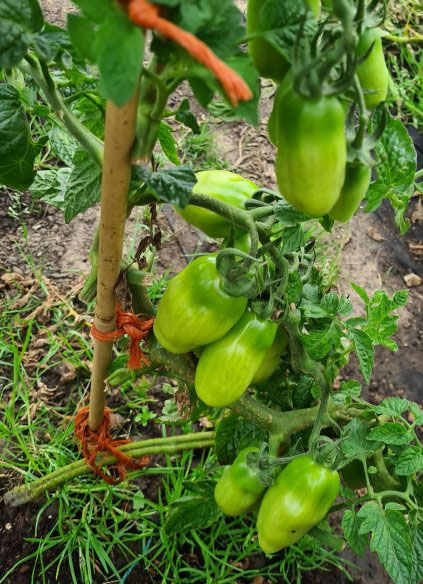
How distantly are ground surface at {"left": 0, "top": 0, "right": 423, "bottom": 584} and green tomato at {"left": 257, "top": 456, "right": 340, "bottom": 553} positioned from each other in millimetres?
693

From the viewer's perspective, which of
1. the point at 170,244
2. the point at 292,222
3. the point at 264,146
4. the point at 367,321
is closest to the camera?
the point at 292,222

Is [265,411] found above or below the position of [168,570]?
above

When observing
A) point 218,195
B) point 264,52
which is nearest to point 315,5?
point 264,52

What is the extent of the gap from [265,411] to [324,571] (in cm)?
68

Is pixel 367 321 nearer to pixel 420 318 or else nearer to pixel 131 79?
pixel 131 79

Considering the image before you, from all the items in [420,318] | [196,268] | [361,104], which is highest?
[361,104]

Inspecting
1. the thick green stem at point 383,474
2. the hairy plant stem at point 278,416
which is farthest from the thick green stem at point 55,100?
the thick green stem at point 383,474

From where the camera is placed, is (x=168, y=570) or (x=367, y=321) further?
(x=168, y=570)

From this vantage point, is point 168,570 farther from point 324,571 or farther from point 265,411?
point 265,411

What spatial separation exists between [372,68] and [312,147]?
167 mm

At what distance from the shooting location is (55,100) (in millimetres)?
760

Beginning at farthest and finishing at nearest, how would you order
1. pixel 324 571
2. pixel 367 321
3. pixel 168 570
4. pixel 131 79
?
pixel 324 571 → pixel 168 570 → pixel 367 321 → pixel 131 79

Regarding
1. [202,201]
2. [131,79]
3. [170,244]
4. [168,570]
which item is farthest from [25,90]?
[170,244]

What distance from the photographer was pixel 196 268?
0.92 metres
